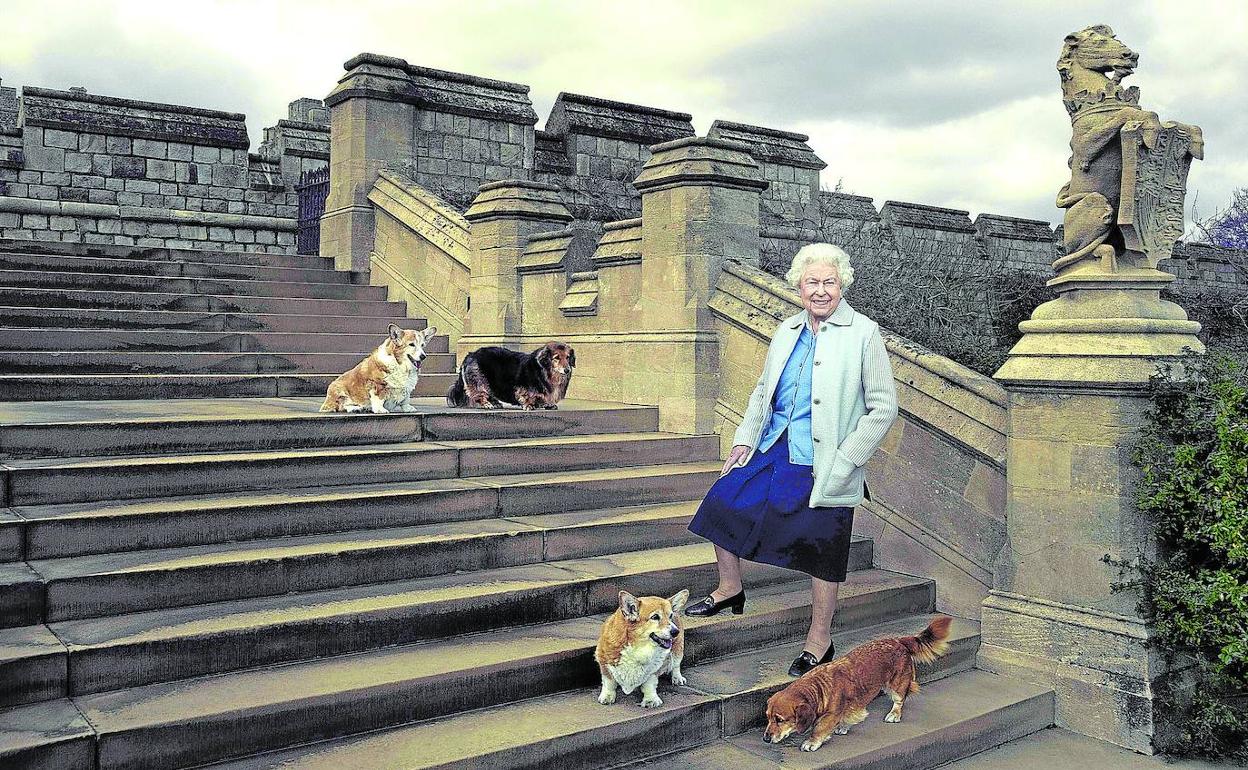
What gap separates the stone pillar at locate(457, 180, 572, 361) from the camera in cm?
945

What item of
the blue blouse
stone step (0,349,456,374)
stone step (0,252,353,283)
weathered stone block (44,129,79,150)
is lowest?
the blue blouse

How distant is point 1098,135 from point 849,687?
325 cm

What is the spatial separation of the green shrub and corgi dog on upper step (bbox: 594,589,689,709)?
252cm

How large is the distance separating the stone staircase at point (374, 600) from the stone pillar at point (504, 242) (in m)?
2.44

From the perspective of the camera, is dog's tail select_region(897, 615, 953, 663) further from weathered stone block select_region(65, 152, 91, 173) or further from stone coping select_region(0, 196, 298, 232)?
weathered stone block select_region(65, 152, 91, 173)

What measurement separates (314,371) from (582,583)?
440cm

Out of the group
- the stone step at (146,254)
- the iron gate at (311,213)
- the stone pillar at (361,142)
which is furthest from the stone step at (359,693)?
the iron gate at (311,213)

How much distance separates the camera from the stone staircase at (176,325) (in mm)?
7539

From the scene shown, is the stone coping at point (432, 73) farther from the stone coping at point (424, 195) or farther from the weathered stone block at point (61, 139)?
the weathered stone block at point (61, 139)

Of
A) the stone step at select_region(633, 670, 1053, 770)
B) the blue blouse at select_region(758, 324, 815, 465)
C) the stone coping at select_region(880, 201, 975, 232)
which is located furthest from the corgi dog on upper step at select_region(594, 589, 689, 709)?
the stone coping at select_region(880, 201, 975, 232)

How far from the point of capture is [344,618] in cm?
444

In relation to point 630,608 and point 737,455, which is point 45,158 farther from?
point 630,608

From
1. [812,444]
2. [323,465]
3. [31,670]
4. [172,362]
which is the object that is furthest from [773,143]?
[31,670]

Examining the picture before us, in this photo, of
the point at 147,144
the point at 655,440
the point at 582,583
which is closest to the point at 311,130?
the point at 147,144
